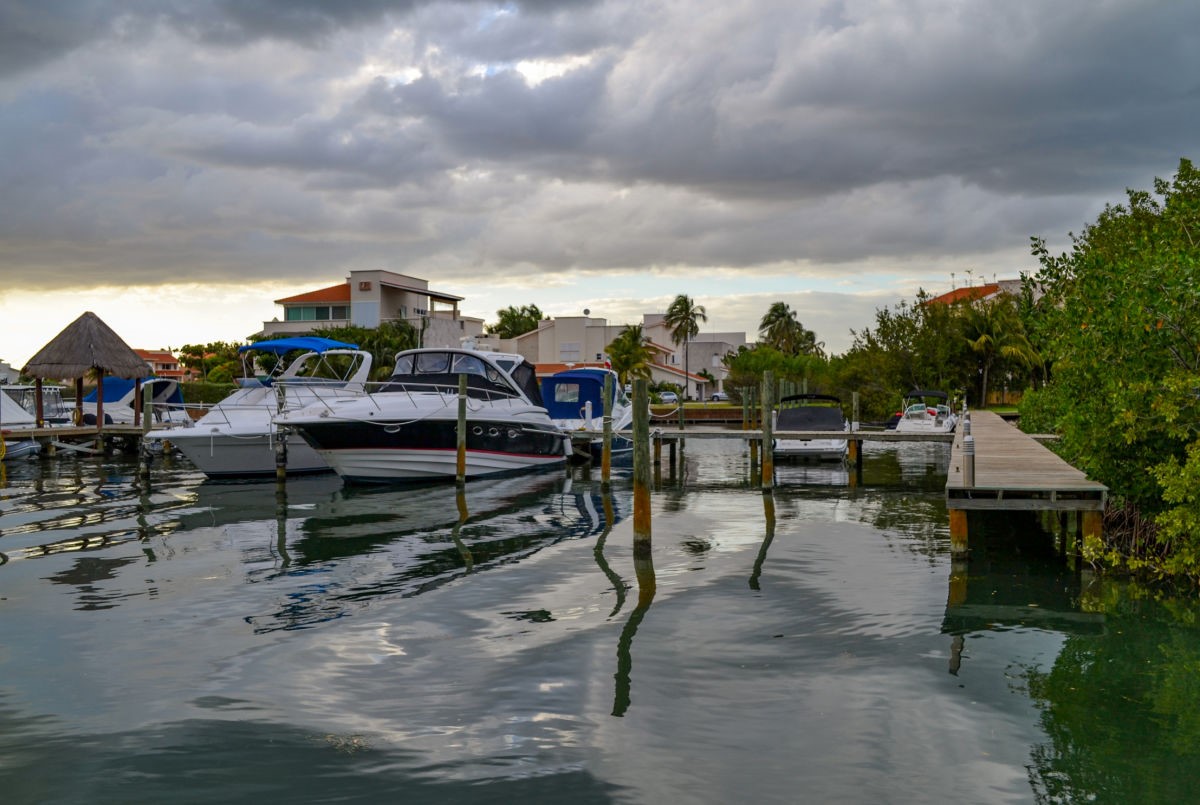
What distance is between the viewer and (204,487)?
24.3m

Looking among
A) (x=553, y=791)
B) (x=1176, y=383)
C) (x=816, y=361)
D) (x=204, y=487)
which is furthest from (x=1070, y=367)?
(x=816, y=361)

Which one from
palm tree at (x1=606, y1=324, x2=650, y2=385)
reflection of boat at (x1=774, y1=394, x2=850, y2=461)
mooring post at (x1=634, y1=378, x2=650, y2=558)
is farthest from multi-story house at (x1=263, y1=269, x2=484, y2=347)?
mooring post at (x1=634, y1=378, x2=650, y2=558)

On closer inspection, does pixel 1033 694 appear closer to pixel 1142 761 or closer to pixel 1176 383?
pixel 1142 761

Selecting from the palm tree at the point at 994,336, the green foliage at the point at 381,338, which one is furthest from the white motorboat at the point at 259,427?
the green foliage at the point at 381,338

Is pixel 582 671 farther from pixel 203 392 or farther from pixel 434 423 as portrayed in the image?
pixel 203 392

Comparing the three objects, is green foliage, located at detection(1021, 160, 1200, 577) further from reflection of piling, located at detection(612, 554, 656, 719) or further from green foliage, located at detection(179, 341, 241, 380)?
green foliage, located at detection(179, 341, 241, 380)

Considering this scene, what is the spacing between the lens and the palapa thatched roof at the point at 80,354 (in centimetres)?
3447

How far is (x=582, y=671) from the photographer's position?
28.4ft

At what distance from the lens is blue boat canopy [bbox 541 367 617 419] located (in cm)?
3192

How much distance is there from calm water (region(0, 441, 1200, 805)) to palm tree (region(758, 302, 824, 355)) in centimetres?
8437

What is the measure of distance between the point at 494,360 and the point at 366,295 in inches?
2129

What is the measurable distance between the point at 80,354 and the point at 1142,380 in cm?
3339

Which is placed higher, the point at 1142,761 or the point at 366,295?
the point at 366,295

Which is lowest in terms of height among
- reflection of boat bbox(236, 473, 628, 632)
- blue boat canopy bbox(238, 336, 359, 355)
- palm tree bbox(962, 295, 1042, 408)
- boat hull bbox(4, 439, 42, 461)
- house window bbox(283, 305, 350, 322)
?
reflection of boat bbox(236, 473, 628, 632)
